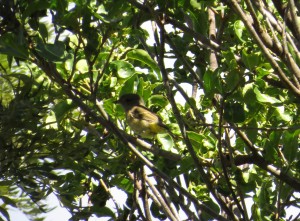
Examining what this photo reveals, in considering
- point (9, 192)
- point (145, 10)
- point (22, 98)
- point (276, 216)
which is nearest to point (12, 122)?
point (22, 98)

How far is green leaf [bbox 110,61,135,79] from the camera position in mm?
3391

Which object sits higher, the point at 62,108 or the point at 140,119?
the point at 140,119

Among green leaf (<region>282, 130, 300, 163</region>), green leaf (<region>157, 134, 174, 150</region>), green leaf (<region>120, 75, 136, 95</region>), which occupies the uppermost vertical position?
green leaf (<region>120, 75, 136, 95</region>)

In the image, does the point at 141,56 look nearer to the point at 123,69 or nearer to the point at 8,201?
the point at 123,69

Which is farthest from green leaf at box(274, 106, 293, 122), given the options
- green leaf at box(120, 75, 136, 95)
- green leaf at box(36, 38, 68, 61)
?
green leaf at box(36, 38, 68, 61)

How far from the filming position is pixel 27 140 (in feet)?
10.5

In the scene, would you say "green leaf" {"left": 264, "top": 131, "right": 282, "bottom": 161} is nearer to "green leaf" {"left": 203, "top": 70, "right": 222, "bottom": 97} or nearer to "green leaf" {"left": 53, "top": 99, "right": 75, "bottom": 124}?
"green leaf" {"left": 203, "top": 70, "right": 222, "bottom": 97}

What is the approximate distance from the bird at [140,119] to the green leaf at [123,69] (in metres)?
0.15

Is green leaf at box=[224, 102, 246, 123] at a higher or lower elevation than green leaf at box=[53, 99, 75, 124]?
lower

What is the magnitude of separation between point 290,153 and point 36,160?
4.16ft

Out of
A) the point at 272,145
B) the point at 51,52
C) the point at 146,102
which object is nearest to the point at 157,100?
the point at 146,102

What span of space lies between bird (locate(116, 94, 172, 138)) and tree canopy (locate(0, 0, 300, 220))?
0.20 feet

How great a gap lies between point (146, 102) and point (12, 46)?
3.43ft

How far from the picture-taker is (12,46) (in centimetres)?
276
